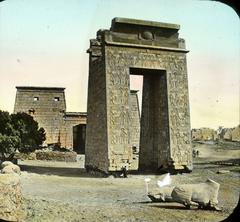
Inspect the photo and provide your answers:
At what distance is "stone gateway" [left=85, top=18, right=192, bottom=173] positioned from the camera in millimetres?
11930

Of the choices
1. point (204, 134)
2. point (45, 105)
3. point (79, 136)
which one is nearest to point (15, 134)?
point (45, 105)

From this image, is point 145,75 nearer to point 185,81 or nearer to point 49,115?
point 185,81

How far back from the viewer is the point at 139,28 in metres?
12.5

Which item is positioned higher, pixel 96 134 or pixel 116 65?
pixel 116 65

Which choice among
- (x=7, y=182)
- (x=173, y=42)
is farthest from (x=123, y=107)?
(x=7, y=182)

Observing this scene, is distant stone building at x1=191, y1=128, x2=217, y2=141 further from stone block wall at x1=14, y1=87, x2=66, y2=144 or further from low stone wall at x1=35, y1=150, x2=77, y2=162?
low stone wall at x1=35, y1=150, x2=77, y2=162

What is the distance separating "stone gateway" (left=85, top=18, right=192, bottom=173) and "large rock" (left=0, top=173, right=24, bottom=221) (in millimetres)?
6580

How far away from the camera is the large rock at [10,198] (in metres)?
4.75

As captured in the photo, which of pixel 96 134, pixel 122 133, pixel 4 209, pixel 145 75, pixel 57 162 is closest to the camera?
pixel 4 209

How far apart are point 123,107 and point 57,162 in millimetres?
7520

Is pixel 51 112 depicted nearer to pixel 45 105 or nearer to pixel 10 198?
pixel 45 105

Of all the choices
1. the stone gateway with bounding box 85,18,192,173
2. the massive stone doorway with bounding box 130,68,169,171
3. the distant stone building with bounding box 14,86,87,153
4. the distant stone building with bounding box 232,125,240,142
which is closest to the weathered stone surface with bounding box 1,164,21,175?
the stone gateway with bounding box 85,18,192,173

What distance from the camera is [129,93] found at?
1220cm

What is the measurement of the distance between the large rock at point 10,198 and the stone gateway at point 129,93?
6580 mm
